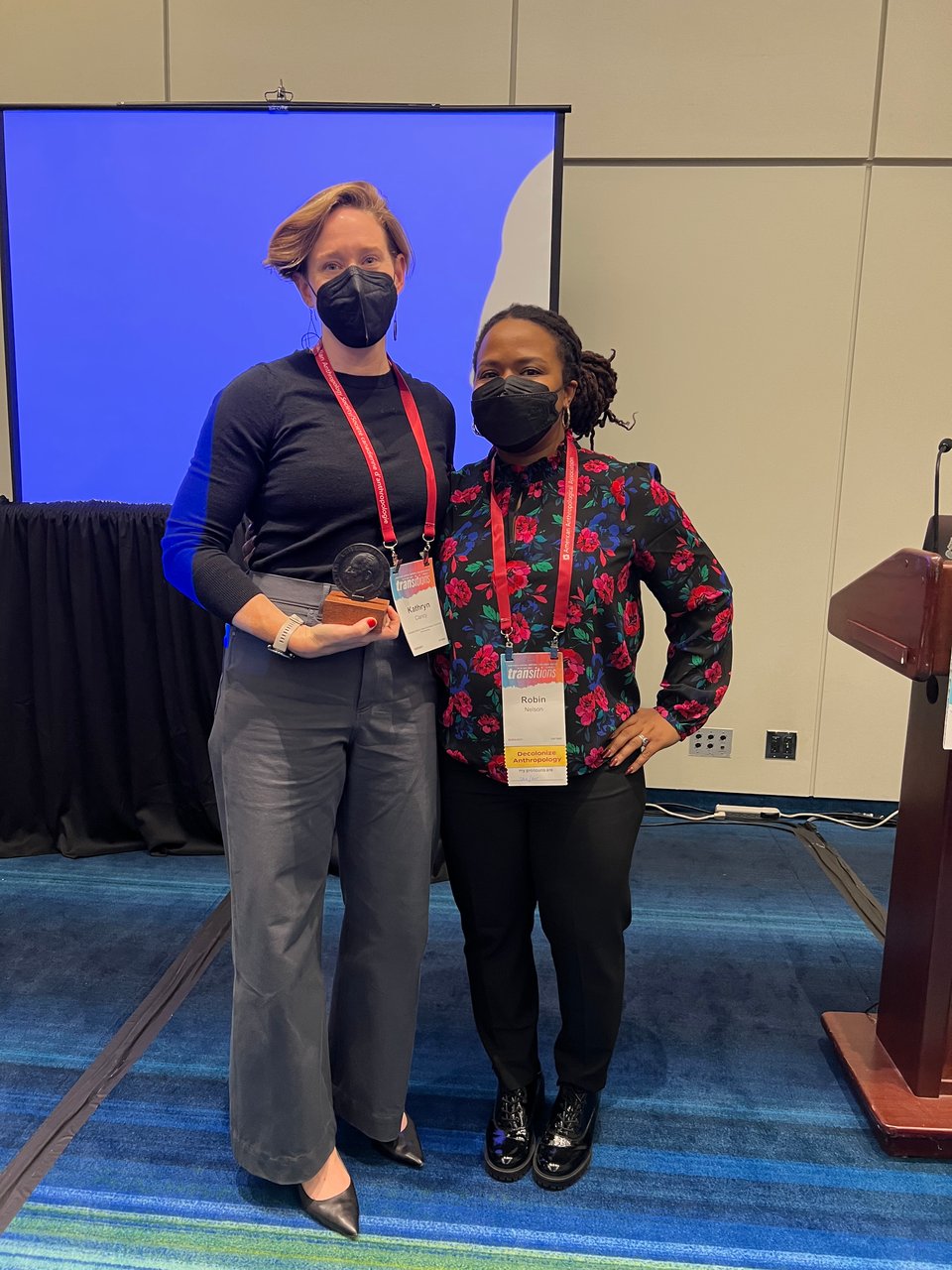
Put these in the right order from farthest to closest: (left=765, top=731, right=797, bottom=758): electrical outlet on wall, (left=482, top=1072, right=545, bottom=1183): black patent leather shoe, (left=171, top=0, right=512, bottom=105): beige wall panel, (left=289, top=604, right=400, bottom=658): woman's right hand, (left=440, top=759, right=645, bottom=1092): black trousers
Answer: (left=765, top=731, right=797, bottom=758): electrical outlet on wall < (left=171, top=0, right=512, bottom=105): beige wall panel < (left=482, top=1072, right=545, bottom=1183): black patent leather shoe < (left=440, top=759, right=645, bottom=1092): black trousers < (left=289, top=604, right=400, bottom=658): woman's right hand

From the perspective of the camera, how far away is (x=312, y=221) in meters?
1.35

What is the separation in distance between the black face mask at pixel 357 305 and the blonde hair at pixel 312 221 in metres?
0.08

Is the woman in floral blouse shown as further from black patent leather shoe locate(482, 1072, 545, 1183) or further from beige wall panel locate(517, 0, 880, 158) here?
beige wall panel locate(517, 0, 880, 158)

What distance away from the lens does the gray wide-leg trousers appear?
4.48ft

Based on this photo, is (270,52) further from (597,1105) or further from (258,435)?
(597,1105)

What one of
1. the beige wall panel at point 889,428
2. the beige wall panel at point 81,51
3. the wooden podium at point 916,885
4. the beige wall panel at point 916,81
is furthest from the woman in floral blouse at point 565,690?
the beige wall panel at point 81,51

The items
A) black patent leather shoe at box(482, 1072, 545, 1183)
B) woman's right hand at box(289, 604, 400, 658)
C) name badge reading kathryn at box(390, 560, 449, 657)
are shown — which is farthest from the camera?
black patent leather shoe at box(482, 1072, 545, 1183)

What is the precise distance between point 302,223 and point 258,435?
340mm

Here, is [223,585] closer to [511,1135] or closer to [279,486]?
[279,486]

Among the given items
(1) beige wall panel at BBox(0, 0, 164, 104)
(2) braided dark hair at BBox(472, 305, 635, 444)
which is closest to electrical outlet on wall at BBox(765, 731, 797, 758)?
(2) braided dark hair at BBox(472, 305, 635, 444)

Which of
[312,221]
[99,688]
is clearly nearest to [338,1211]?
[312,221]

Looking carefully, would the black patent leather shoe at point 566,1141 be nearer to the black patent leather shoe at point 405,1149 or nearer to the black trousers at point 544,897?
the black trousers at point 544,897

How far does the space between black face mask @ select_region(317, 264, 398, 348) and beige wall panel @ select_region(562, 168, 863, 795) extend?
6.42 feet

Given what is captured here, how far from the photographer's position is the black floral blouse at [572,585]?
1.40 meters
